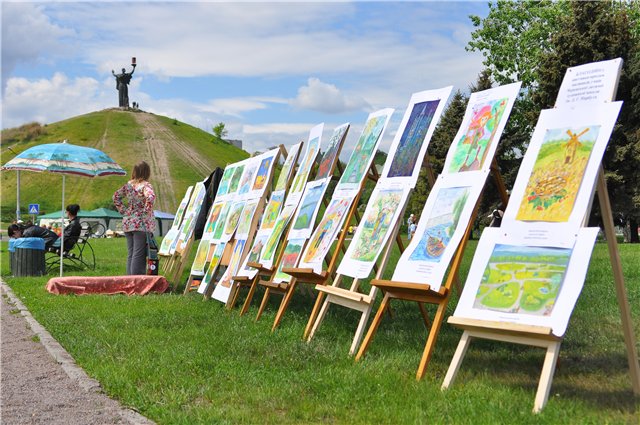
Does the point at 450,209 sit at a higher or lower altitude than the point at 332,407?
higher

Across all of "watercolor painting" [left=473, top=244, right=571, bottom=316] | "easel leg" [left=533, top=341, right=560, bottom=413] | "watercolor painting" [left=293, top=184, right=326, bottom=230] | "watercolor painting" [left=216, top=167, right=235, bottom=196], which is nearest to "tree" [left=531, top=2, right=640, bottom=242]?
"watercolor painting" [left=216, top=167, right=235, bottom=196]

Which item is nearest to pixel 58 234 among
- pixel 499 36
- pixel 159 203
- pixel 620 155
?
pixel 620 155

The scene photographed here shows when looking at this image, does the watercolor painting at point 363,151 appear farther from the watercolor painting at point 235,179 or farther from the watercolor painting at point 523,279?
the watercolor painting at point 235,179

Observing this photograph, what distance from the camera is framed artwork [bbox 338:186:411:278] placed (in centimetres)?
682

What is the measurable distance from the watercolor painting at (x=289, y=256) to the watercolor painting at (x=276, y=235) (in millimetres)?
219

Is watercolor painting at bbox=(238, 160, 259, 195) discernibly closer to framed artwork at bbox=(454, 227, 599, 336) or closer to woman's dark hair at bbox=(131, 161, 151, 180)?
woman's dark hair at bbox=(131, 161, 151, 180)

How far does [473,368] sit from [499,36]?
38.8 meters

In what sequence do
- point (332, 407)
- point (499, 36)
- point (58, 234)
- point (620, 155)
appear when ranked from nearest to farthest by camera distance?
point (332, 407), point (58, 234), point (620, 155), point (499, 36)

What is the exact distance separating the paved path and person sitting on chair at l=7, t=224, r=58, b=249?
25.2 ft

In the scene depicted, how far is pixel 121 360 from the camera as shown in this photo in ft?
21.6

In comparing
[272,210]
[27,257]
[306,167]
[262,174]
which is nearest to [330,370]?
[306,167]

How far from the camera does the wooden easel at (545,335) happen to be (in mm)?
4543

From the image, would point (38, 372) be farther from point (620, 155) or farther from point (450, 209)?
point (620, 155)

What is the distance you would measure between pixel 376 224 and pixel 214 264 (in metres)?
4.43
